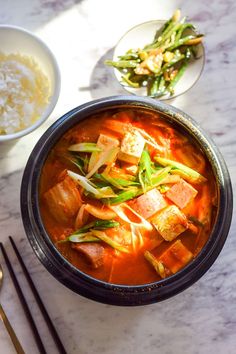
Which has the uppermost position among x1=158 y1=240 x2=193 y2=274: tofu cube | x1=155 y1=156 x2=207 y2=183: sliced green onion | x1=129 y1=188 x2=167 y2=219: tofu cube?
x1=155 y1=156 x2=207 y2=183: sliced green onion

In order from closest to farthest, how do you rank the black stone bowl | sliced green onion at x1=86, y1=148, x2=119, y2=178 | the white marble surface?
1. the black stone bowl
2. sliced green onion at x1=86, y1=148, x2=119, y2=178
3. the white marble surface

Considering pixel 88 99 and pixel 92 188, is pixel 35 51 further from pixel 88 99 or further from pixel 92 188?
pixel 92 188

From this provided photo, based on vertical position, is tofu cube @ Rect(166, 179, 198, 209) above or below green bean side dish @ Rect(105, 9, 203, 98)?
below

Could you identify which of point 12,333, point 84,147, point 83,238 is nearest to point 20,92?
point 84,147

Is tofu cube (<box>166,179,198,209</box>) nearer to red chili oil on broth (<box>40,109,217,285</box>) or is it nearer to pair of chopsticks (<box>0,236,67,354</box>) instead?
red chili oil on broth (<box>40,109,217,285</box>)

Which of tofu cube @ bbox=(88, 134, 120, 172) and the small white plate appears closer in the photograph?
tofu cube @ bbox=(88, 134, 120, 172)

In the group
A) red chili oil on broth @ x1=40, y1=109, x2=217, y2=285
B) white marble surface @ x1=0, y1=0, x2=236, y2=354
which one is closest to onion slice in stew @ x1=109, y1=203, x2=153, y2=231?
red chili oil on broth @ x1=40, y1=109, x2=217, y2=285

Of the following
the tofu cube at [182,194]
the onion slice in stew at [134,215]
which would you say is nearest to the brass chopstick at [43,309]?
the onion slice in stew at [134,215]

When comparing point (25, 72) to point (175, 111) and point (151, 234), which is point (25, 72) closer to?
point (175, 111)
